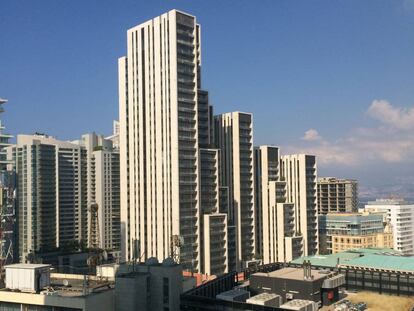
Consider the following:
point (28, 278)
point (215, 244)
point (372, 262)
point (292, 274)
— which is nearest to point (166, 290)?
point (28, 278)

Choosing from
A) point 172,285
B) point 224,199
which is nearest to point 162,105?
point 224,199

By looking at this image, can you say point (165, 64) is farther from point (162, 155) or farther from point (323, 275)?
point (323, 275)

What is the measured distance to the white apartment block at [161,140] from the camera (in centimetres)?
17225

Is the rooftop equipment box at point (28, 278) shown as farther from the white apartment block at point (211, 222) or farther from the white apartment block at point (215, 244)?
the white apartment block at point (211, 222)

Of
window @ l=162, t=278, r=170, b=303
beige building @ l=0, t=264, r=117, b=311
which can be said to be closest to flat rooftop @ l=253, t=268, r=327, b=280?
window @ l=162, t=278, r=170, b=303

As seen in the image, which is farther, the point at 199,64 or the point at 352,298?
the point at 199,64

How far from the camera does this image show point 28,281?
316 feet

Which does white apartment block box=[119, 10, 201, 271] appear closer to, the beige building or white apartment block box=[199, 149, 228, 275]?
white apartment block box=[199, 149, 228, 275]

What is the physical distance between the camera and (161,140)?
178 metres

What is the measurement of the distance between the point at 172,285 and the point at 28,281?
2872cm

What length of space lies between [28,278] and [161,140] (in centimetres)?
8899

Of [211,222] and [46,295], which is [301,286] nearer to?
[46,295]

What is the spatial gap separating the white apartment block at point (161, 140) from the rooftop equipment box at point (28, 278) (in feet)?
233

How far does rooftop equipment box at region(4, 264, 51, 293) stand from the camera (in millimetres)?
95750
